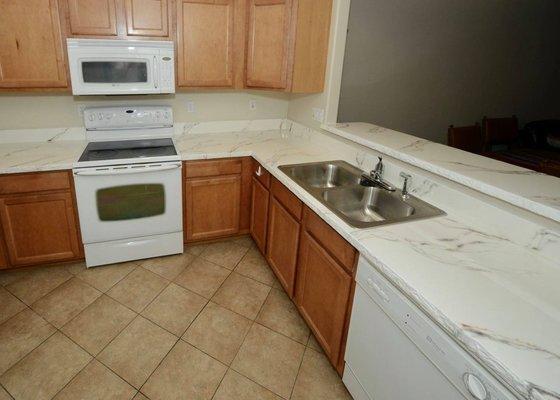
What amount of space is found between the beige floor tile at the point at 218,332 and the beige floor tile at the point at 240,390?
0.40 feet

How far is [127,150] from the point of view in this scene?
2.63 meters

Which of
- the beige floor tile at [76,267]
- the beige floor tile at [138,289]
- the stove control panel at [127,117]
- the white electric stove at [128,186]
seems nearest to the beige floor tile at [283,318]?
the beige floor tile at [138,289]

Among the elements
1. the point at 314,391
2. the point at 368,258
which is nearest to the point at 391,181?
the point at 368,258

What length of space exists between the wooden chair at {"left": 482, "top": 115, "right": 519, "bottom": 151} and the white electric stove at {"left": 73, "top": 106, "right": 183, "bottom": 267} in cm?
296

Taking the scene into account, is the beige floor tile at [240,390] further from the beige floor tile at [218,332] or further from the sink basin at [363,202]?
the sink basin at [363,202]

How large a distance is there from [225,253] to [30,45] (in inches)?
75.1

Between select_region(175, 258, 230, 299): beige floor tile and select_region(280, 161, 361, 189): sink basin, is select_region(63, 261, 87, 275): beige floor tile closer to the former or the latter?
select_region(175, 258, 230, 299): beige floor tile

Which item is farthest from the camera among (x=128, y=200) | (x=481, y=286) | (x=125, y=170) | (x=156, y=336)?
(x=128, y=200)

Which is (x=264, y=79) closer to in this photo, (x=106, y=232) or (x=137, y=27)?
(x=137, y=27)

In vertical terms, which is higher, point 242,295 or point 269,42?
point 269,42

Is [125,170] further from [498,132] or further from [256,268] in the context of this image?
[498,132]

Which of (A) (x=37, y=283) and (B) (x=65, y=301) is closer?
(B) (x=65, y=301)

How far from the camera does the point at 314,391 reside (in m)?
1.79

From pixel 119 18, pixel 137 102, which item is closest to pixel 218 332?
pixel 137 102
